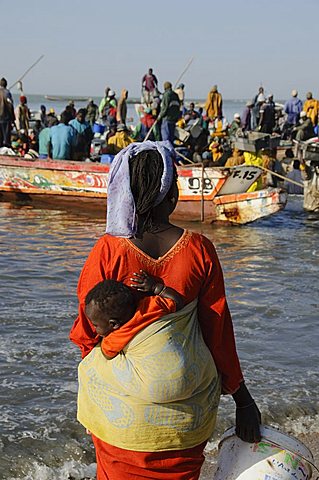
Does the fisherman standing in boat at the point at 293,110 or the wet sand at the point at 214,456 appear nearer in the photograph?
the wet sand at the point at 214,456

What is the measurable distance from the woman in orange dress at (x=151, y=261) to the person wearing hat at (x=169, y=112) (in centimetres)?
1324

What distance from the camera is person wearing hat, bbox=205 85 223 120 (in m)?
21.4

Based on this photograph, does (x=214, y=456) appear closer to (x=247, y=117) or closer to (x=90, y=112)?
(x=247, y=117)

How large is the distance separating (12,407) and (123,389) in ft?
10.5

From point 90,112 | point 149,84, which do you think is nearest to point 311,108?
point 149,84

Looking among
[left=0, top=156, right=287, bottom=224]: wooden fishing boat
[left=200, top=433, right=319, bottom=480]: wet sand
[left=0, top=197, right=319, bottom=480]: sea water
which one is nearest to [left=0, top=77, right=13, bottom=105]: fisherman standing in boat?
[left=0, top=156, right=287, bottom=224]: wooden fishing boat

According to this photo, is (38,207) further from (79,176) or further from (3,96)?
(3,96)

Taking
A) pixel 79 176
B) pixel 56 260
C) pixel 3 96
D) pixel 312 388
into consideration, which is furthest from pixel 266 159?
pixel 312 388

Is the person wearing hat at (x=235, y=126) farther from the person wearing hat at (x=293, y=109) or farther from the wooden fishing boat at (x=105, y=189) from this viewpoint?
the wooden fishing boat at (x=105, y=189)

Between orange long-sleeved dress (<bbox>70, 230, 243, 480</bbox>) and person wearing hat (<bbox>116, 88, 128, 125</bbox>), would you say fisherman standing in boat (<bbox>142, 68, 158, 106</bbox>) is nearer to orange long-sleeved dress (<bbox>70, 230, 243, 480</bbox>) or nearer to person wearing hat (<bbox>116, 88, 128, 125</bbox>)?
person wearing hat (<bbox>116, 88, 128, 125</bbox>)

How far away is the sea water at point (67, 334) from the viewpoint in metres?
4.70

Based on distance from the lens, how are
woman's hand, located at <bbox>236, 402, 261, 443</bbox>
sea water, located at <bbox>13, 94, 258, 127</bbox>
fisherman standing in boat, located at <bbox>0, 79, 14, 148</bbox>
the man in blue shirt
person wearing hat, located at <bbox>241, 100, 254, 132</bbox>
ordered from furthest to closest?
sea water, located at <bbox>13, 94, 258, 127</bbox>, person wearing hat, located at <bbox>241, 100, 254, 132</bbox>, fisherman standing in boat, located at <bbox>0, 79, 14, 148</bbox>, the man in blue shirt, woman's hand, located at <bbox>236, 402, 261, 443</bbox>

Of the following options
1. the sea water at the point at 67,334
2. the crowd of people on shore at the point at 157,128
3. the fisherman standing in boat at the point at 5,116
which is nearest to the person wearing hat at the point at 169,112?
the crowd of people on shore at the point at 157,128

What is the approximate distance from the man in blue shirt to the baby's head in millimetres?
12424
